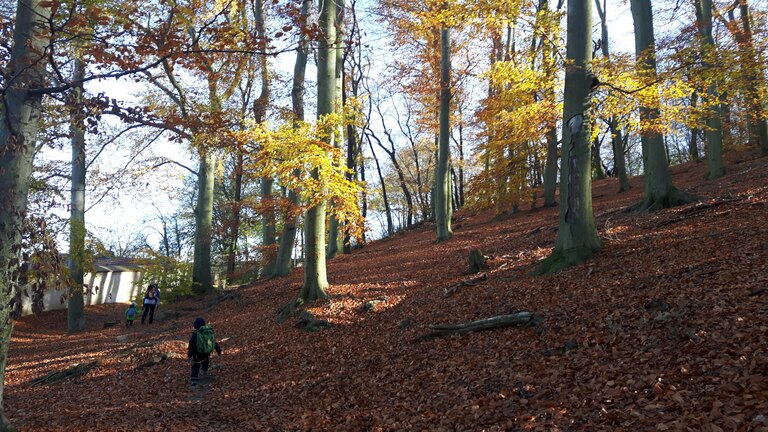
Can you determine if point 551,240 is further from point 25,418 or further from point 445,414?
point 25,418

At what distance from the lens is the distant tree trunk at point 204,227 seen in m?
19.0

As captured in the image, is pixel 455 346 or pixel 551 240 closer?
pixel 455 346

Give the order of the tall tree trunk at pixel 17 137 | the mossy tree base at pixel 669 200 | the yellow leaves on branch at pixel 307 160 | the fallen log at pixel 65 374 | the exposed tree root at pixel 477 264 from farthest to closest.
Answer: the mossy tree base at pixel 669 200 < the exposed tree root at pixel 477 264 < the fallen log at pixel 65 374 < the yellow leaves on branch at pixel 307 160 < the tall tree trunk at pixel 17 137

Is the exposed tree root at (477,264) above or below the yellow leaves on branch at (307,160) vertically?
below

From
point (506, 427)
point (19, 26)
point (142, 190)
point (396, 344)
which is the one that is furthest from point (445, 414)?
point (142, 190)

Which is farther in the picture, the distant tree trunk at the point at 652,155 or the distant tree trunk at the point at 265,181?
the distant tree trunk at the point at 265,181

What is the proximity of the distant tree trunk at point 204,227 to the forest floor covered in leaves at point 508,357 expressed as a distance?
7.03 meters

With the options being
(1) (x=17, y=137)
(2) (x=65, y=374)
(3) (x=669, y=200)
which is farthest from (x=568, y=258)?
(2) (x=65, y=374)

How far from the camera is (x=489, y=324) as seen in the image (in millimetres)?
6887

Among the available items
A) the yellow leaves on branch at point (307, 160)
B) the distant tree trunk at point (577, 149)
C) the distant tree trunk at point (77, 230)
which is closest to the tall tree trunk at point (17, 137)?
the yellow leaves on branch at point (307, 160)

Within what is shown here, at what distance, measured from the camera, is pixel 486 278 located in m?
9.77

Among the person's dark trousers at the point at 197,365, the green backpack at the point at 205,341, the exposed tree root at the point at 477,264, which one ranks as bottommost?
the person's dark trousers at the point at 197,365

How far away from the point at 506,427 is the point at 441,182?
44.4 feet

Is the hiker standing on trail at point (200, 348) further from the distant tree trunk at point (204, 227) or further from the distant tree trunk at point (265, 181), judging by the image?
the distant tree trunk at point (204, 227)
